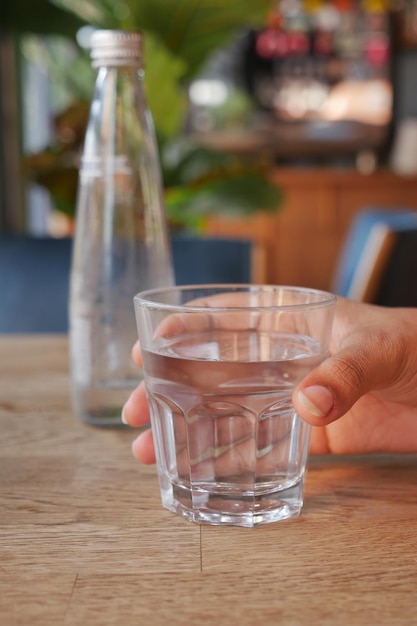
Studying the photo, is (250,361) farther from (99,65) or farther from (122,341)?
(99,65)

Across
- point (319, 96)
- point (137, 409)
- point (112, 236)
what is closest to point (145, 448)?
point (137, 409)

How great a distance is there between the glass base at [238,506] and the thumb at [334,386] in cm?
6

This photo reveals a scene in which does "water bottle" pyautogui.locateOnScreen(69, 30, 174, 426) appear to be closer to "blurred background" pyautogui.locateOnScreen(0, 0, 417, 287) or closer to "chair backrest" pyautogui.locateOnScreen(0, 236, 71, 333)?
"blurred background" pyautogui.locateOnScreen(0, 0, 417, 287)

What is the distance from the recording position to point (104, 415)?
0.73 meters

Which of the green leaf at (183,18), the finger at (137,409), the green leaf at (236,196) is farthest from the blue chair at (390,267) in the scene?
the finger at (137,409)

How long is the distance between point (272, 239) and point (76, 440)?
4.48m

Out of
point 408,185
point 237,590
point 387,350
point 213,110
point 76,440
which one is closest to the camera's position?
point 237,590

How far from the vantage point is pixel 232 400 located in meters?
0.50

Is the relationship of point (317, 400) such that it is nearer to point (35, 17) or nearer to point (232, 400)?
point (232, 400)

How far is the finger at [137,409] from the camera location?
1.96 ft

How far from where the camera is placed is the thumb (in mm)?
479

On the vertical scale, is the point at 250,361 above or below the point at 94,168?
below

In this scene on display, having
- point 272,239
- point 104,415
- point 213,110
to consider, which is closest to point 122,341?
point 104,415

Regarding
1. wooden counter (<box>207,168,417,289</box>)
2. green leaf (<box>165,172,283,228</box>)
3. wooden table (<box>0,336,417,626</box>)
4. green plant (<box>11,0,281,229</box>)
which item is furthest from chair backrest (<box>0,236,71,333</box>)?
wooden counter (<box>207,168,417,289</box>)
